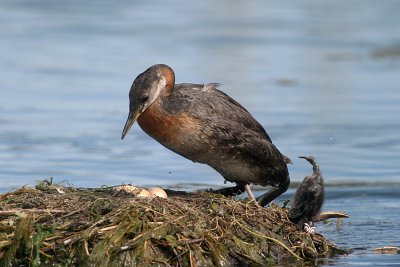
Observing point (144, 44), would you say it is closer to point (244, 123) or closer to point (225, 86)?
point (225, 86)

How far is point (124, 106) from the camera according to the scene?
1712 centimetres

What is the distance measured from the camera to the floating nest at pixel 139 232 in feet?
30.2

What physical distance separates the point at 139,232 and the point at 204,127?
4.98ft

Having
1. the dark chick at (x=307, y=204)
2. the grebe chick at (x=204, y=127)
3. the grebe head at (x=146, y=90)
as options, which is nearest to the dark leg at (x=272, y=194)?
the grebe chick at (x=204, y=127)

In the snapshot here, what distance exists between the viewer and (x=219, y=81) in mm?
18938

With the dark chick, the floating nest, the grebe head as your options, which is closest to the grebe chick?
the grebe head

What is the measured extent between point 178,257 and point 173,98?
5.90 feet

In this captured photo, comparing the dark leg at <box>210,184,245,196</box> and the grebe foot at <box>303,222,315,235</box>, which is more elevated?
the dark leg at <box>210,184,245,196</box>

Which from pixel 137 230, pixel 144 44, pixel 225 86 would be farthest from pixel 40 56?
pixel 137 230

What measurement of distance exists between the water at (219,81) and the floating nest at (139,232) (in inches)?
28.5

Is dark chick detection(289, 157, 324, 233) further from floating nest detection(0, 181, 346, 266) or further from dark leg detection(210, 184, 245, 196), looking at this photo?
dark leg detection(210, 184, 245, 196)

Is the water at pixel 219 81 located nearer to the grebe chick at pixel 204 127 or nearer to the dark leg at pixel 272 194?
the dark leg at pixel 272 194

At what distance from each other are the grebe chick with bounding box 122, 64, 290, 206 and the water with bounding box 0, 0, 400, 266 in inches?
41.4

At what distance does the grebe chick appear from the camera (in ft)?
34.3
